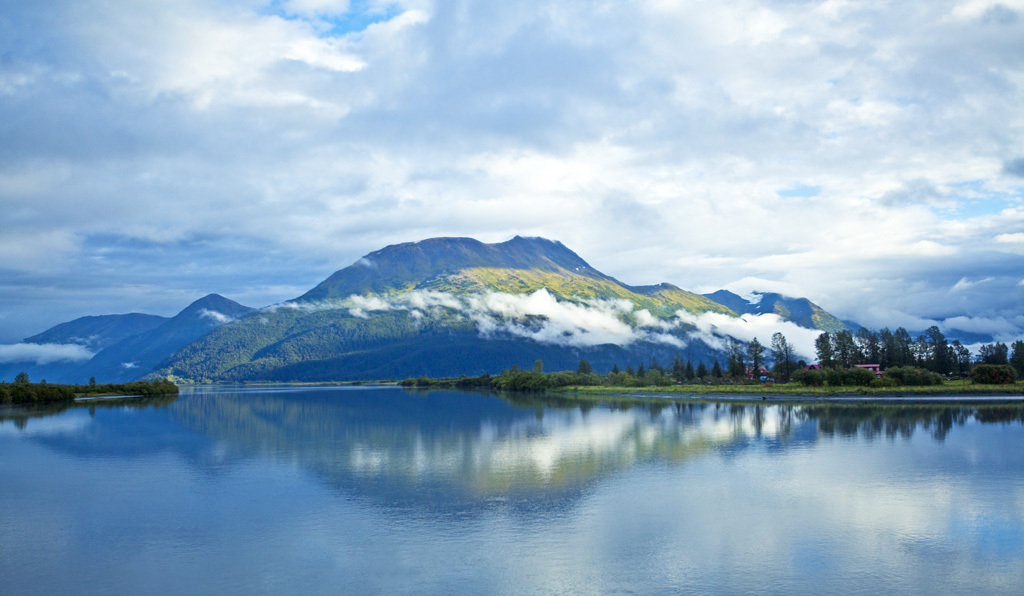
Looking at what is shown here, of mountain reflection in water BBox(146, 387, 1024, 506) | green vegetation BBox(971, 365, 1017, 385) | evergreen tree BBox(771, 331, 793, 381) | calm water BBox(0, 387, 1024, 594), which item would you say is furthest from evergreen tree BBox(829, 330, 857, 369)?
calm water BBox(0, 387, 1024, 594)

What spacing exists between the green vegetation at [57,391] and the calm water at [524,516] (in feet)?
316

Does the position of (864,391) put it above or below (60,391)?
below

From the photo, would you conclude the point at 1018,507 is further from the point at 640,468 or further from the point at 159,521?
the point at 159,521

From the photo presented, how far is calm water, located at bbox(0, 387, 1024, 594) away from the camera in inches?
734

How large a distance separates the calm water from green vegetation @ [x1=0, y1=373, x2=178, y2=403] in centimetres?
9636

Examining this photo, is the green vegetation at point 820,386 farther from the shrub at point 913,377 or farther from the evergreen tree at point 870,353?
the evergreen tree at point 870,353

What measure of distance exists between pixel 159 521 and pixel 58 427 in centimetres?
6054

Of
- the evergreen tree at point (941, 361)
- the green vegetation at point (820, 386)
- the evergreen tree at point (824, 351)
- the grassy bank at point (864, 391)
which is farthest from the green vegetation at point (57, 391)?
the evergreen tree at point (941, 361)

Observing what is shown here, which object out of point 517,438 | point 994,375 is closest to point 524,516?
point 517,438

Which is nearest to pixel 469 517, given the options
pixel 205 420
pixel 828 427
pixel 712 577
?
pixel 712 577

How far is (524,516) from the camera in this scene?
996 inches

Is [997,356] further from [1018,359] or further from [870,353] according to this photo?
[870,353]

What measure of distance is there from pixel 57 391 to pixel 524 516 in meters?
156

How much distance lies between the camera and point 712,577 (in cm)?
1822
